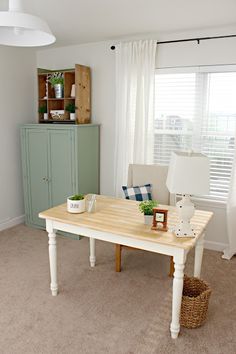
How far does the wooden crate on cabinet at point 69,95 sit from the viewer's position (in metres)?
3.88

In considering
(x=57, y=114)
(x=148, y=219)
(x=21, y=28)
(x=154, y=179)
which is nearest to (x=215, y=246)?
(x=154, y=179)

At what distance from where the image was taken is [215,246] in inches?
145

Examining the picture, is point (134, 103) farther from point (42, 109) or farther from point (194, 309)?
point (194, 309)

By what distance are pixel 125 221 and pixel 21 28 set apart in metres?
1.49

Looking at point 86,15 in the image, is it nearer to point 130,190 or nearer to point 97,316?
point 130,190

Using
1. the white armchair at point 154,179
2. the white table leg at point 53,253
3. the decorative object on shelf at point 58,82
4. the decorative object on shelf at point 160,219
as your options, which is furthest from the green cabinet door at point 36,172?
the decorative object on shelf at point 160,219

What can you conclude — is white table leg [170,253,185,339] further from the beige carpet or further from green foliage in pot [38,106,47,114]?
green foliage in pot [38,106,47,114]

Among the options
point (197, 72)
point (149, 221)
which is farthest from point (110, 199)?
point (197, 72)

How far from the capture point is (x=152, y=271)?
10.3 ft

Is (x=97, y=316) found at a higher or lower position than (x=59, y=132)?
lower

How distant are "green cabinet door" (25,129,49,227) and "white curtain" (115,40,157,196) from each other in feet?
3.22

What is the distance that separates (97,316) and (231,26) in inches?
123

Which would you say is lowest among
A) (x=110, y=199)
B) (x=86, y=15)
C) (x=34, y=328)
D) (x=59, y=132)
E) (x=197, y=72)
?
(x=34, y=328)

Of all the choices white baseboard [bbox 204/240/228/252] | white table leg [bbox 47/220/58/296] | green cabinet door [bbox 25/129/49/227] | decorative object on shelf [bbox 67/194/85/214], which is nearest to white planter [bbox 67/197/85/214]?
decorative object on shelf [bbox 67/194/85/214]
